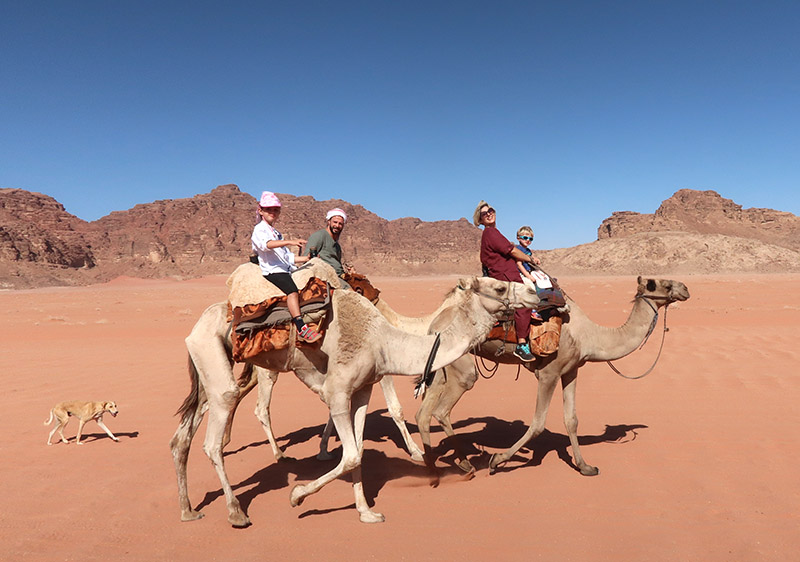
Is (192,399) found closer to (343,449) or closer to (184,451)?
(184,451)

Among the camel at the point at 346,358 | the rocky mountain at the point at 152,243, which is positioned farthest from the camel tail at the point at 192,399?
the rocky mountain at the point at 152,243

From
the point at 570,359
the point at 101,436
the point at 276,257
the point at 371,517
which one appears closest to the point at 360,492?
the point at 371,517

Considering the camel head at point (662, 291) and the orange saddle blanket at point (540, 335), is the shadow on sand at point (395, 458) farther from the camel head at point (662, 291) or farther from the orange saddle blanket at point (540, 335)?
the camel head at point (662, 291)

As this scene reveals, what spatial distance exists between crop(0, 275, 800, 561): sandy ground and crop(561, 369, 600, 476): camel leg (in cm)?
16

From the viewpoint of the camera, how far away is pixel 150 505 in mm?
5195

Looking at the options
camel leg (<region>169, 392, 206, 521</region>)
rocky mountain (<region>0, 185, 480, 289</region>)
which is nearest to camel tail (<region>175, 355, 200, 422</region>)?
camel leg (<region>169, 392, 206, 521</region>)

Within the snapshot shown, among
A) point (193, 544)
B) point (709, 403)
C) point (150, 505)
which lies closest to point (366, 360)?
point (193, 544)

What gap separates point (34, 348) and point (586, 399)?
662 inches

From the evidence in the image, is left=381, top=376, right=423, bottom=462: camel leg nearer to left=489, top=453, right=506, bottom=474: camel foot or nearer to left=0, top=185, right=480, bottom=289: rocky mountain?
left=489, top=453, right=506, bottom=474: camel foot

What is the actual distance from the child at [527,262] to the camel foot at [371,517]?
282cm

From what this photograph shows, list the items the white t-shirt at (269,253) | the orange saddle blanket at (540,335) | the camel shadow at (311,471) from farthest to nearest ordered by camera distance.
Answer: the orange saddle blanket at (540,335) < the camel shadow at (311,471) < the white t-shirt at (269,253)

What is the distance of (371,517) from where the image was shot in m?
4.70

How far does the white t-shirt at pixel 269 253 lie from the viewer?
464 centimetres

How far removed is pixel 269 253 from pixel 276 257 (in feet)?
0.27
